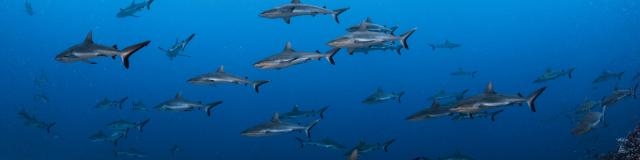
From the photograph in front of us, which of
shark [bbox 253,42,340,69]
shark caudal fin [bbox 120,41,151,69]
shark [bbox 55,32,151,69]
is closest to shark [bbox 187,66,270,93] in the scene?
shark [bbox 253,42,340,69]


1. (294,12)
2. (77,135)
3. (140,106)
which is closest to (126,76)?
(77,135)

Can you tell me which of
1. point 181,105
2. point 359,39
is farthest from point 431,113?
point 181,105

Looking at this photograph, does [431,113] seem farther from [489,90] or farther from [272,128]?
[272,128]

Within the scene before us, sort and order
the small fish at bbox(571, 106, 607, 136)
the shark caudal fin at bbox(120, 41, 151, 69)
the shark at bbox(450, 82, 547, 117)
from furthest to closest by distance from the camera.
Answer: the small fish at bbox(571, 106, 607, 136) → the shark at bbox(450, 82, 547, 117) → the shark caudal fin at bbox(120, 41, 151, 69)

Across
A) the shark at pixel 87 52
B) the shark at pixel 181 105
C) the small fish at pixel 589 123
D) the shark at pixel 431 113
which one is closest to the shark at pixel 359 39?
the shark at pixel 431 113

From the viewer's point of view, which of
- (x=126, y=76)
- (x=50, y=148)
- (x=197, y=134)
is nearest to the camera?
(x=50, y=148)

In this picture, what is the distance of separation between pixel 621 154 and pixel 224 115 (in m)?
79.9

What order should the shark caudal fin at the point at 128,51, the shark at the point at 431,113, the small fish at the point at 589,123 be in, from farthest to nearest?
the shark at the point at 431,113
the small fish at the point at 589,123
the shark caudal fin at the point at 128,51

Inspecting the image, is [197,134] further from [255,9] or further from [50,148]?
[255,9]

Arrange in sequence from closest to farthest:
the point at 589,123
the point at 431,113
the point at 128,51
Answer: the point at 128,51 → the point at 589,123 → the point at 431,113

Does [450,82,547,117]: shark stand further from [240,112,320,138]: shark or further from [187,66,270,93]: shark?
[187,66,270,93]: shark

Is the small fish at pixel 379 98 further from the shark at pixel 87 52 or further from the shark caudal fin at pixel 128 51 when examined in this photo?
the shark caudal fin at pixel 128 51

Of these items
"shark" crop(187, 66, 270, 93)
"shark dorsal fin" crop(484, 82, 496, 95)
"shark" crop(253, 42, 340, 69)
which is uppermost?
"shark" crop(253, 42, 340, 69)

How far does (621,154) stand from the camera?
825cm
